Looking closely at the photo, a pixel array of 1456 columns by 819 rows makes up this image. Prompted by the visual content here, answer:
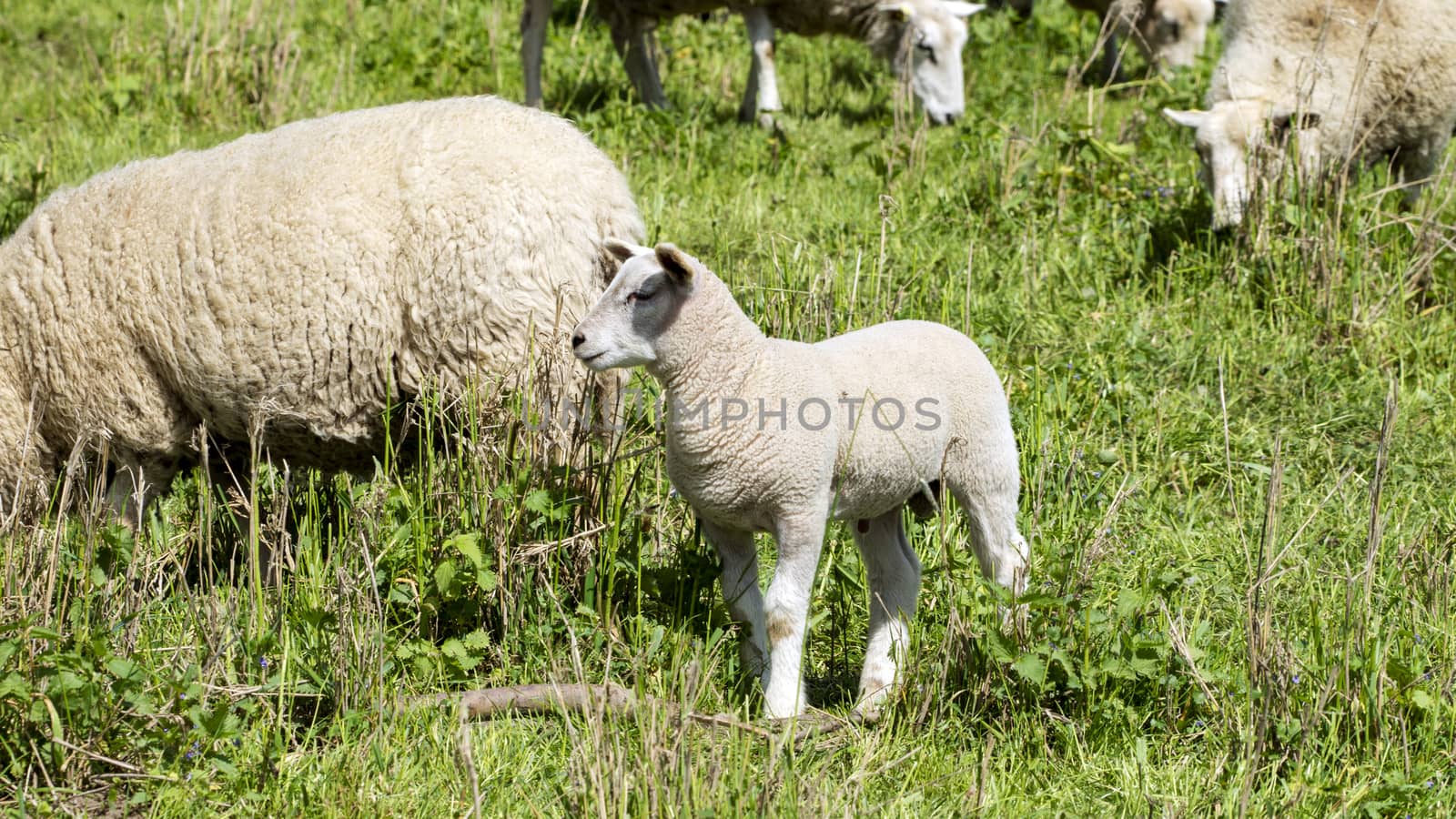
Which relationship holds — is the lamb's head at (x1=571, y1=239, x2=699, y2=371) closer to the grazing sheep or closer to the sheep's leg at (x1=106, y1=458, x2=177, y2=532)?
the sheep's leg at (x1=106, y1=458, x2=177, y2=532)

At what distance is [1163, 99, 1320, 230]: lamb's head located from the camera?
5.87 m

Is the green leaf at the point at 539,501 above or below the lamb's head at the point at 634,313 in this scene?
below

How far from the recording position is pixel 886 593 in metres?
3.31

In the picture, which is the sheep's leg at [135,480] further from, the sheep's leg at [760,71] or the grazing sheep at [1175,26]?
the grazing sheep at [1175,26]

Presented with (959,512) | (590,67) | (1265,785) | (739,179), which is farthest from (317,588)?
(590,67)

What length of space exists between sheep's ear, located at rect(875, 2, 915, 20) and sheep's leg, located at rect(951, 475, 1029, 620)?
6.35 m

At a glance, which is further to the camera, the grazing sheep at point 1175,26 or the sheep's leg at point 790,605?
the grazing sheep at point 1175,26

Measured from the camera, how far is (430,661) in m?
3.26

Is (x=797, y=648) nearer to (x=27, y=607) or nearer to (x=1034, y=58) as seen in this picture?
(x=27, y=607)

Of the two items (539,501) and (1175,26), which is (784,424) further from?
(1175,26)

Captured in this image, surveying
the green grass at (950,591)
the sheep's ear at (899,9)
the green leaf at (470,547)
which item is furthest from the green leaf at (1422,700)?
the sheep's ear at (899,9)

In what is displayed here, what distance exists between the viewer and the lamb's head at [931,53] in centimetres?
890

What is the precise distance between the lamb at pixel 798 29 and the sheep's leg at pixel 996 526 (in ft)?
18.1

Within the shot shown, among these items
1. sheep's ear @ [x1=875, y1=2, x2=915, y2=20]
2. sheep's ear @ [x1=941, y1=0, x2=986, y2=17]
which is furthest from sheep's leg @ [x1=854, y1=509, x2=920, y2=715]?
sheep's ear @ [x1=941, y1=0, x2=986, y2=17]
